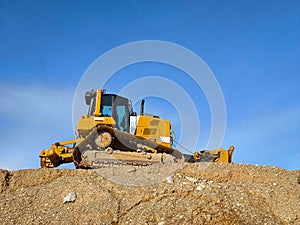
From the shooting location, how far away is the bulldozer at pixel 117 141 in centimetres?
1320

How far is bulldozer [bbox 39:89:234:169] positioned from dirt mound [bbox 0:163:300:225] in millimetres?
2261

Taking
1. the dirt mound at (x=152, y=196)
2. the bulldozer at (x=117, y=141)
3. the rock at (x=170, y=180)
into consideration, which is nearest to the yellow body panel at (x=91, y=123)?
the bulldozer at (x=117, y=141)

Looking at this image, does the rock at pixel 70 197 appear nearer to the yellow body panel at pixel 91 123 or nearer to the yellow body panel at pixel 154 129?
the yellow body panel at pixel 91 123

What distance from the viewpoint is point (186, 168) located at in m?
11.2

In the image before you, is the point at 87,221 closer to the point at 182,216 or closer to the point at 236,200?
the point at 182,216

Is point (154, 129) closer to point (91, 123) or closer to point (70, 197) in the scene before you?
point (91, 123)

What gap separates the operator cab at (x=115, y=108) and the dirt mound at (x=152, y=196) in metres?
3.66

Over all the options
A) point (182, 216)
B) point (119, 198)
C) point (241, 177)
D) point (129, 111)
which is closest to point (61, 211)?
point (119, 198)

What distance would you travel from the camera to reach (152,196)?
29.4 feet

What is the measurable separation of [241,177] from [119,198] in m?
3.84

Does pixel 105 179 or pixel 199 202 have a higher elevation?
pixel 105 179

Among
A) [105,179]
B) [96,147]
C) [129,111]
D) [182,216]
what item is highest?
[129,111]

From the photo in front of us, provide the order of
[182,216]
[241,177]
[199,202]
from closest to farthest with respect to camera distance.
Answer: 1. [182,216]
2. [199,202]
3. [241,177]

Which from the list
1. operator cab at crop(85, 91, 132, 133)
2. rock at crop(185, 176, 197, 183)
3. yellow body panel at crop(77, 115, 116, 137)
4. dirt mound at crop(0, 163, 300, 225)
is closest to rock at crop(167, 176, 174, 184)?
dirt mound at crop(0, 163, 300, 225)
